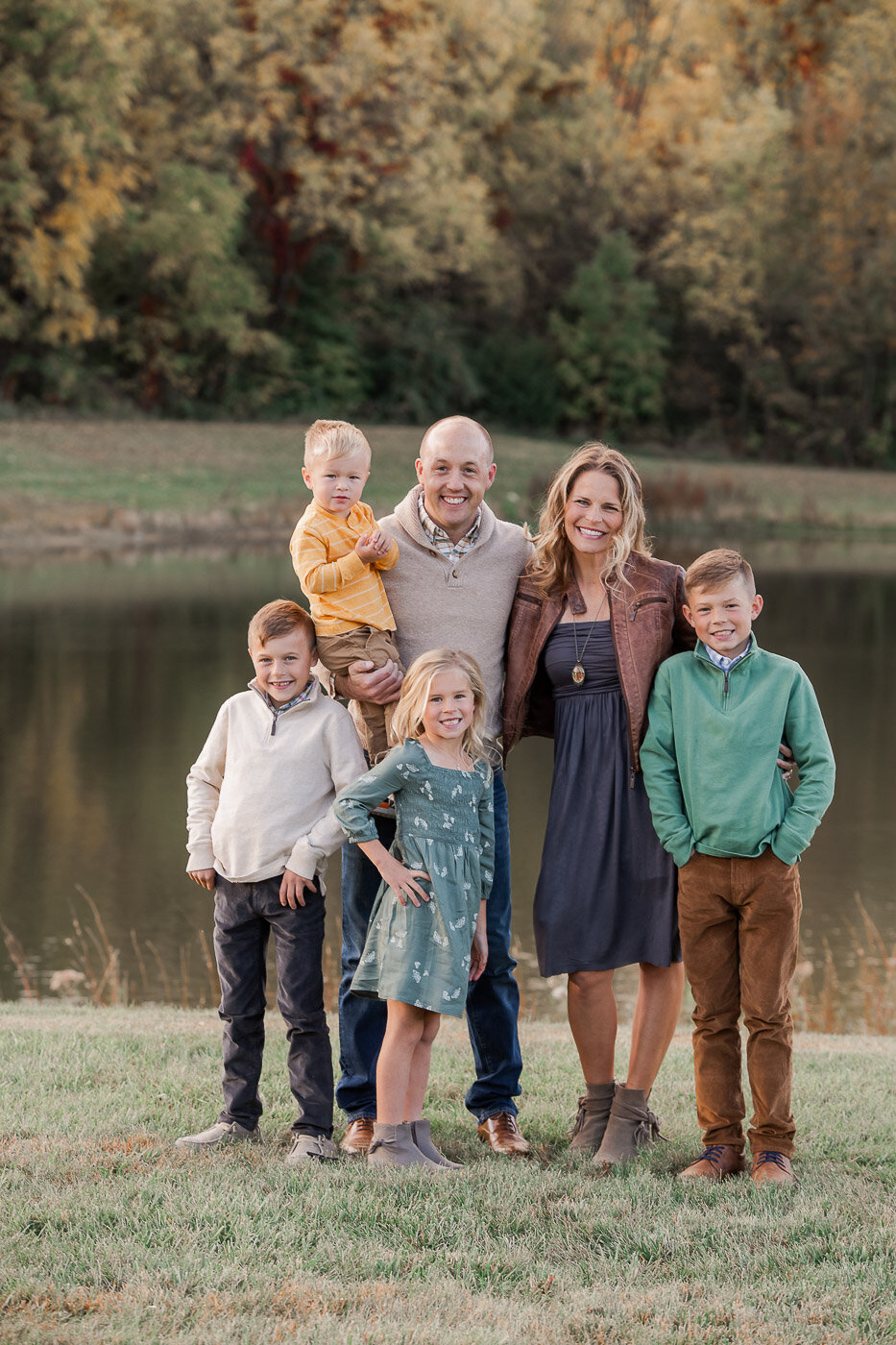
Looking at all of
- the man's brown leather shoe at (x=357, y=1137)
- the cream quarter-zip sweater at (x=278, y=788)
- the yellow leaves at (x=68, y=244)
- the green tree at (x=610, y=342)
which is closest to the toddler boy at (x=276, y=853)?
the cream quarter-zip sweater at (x=278, y=788)

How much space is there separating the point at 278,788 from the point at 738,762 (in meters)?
1.21

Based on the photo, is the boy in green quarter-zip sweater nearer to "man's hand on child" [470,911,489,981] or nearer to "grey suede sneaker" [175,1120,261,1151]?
"man's hand on child" [470,911,489,981]

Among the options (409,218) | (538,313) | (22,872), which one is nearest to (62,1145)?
(22,872)

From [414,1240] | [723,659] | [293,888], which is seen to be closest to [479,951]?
[293,888]

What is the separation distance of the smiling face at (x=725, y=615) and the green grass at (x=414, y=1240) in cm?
137

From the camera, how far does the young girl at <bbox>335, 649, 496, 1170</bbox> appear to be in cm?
373

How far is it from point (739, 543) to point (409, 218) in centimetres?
1386

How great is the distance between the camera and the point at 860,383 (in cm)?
4297

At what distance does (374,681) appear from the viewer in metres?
3.95

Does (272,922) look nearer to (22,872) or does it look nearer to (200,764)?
(200,764)

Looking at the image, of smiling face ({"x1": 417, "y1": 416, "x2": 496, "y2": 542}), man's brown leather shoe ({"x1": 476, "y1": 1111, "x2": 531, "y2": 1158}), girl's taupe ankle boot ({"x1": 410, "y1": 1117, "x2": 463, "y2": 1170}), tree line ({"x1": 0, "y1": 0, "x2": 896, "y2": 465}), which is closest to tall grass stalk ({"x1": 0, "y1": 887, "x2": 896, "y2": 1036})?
man's brown leather shoe ({"x1": 476, "y1": 1111, "x2": 531, "y2": 1158})

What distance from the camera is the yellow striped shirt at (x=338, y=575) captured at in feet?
12.9

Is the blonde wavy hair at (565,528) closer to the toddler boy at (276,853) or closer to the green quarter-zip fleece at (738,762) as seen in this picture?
the green quarter-zip fleece at (738,762)

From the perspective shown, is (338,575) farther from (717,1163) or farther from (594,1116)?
(717,1163)
